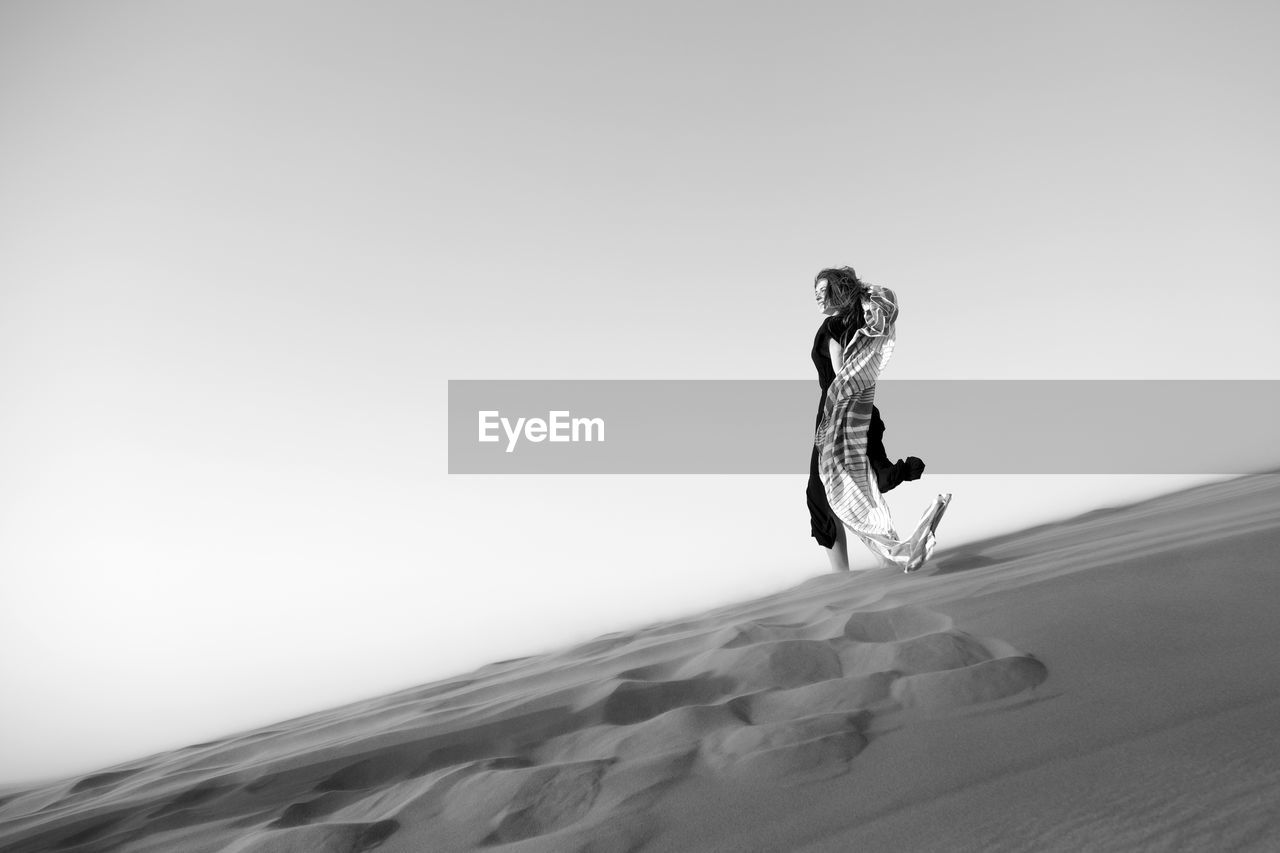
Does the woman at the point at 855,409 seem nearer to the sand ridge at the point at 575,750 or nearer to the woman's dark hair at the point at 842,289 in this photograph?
the woman's dark hair at the point at 842,289

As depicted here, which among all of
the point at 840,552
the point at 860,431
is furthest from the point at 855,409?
the point at 840,552

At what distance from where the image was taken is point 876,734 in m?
1.63

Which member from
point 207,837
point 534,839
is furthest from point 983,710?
point 207,837

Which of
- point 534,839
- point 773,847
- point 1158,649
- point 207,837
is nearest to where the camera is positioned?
point 773,847

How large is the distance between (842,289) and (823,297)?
11 cm

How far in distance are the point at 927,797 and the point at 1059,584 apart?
152 centimetres

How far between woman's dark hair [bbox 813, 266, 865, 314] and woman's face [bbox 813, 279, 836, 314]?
0.02 meters

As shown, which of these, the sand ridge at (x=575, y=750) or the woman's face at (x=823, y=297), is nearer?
the sand ridge at (x=575, y=750)

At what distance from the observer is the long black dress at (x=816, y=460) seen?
428cm

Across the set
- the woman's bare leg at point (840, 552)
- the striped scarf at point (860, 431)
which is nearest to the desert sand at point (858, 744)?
the striped scarf at point (860, 431)

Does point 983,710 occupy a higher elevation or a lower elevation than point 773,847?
higher

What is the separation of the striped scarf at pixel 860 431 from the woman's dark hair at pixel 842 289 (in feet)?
0.25

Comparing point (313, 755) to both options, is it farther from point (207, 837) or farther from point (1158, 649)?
point (1158, 649)

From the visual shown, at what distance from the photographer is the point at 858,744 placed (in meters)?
1.59
